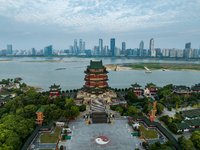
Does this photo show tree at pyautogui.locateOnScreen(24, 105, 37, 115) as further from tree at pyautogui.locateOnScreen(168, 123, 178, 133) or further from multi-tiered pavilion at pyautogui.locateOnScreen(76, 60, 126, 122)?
tree at pyautogui.locateOnScreen(168, 123, 178, 133)

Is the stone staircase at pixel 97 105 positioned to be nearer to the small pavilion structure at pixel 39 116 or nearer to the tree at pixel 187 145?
the small pavilion structure at pixel 39 116

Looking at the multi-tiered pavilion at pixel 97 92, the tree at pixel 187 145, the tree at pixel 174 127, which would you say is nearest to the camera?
the tree at pixel 187 145

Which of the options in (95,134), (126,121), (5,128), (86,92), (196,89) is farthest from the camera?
(196,89)

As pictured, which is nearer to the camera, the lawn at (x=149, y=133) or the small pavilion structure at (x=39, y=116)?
the lawn at (x=149, y=133)

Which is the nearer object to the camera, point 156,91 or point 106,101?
point 106,101

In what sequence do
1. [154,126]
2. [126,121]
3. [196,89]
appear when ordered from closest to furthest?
1. [154,126]
2. [126,121]
3. [196,89]

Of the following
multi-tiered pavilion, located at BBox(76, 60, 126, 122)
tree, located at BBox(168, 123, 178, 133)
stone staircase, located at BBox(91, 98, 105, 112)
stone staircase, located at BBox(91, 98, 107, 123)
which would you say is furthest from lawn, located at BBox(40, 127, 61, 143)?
tree, located at BBox(168, 123, 178, 133)

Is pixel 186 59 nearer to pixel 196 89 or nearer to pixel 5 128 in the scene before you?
pixel 196 89

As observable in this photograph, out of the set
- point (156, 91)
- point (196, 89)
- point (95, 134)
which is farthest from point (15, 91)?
point (196, 89)

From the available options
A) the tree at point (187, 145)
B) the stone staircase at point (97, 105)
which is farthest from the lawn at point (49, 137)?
the tree at point (187, 145)
